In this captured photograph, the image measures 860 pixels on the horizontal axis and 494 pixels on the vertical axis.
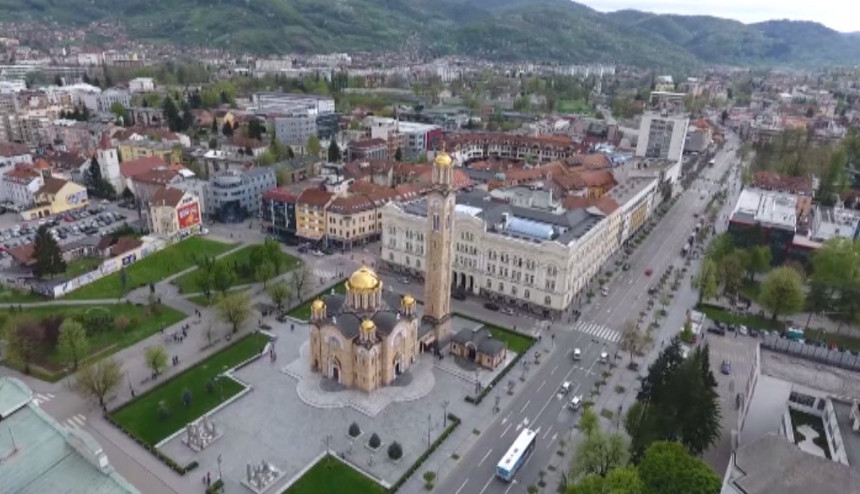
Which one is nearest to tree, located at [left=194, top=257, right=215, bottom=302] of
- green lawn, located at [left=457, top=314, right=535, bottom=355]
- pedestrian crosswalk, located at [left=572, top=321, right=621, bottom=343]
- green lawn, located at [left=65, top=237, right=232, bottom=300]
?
green lawn, located at [left=65, top=237, right=232, bottom=300]

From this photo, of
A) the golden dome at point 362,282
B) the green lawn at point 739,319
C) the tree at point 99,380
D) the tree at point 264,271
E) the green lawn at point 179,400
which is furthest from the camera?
the tree at point 264,271

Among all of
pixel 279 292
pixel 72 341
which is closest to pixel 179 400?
pixel 72 341

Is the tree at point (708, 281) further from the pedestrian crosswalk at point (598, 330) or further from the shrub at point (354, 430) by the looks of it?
the shrub at point (354, 430)

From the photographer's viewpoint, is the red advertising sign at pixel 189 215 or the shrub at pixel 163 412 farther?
the red advertising sign at pixel 189 215

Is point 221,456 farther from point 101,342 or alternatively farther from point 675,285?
point 675,285

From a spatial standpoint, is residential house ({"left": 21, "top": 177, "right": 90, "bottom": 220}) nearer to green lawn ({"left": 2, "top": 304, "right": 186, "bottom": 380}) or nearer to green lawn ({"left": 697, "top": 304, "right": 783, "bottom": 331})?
green lawn ({"left": 2, "top": 304, "right": 186, "bottom": 380})

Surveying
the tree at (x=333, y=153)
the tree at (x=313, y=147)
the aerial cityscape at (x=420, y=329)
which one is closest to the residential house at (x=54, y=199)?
the aerial cityscape at (x=420, y=329)

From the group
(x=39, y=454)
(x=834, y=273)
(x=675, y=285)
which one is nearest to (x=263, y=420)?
(x=39, y=454)
